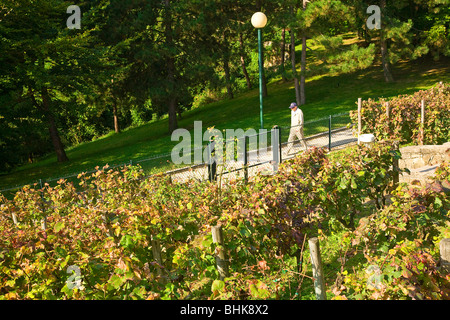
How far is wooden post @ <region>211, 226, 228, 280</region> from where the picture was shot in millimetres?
3893

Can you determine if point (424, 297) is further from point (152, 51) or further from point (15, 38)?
point (152, 51)

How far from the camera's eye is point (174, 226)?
433cm

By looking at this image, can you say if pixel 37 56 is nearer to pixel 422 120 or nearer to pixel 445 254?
pixel 422 120

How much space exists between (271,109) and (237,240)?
24972 mm

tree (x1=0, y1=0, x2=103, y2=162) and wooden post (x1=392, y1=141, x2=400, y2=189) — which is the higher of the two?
tree (x1=0, y1=0, x2=103, y2=162)

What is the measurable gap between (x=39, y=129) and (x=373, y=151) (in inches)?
712

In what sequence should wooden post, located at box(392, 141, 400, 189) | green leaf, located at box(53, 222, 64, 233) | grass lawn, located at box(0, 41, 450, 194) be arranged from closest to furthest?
green leaf, located at box(53, 222, 64, 233)
wooden post, located at box(392, 141, 400, 189)
grass lawn, located at box(0, 41, 450, 194)

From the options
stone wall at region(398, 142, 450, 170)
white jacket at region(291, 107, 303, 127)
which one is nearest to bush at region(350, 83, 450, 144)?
white jacket at region(291, 107, 303, 127)

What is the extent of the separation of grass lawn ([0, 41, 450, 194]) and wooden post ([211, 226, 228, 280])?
13.7m

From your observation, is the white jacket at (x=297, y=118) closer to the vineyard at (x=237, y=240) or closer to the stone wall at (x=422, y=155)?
the stone wall at (x=422, y=155)

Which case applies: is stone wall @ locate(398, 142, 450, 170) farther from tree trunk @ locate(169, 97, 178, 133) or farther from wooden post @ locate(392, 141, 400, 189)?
tree trunk @ locate(169, 97, 178, 133)

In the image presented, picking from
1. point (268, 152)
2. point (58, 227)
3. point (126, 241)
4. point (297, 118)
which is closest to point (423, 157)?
point (297, 118)

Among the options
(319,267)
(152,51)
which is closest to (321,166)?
(319,267)

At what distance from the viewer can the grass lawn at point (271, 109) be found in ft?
69.6
